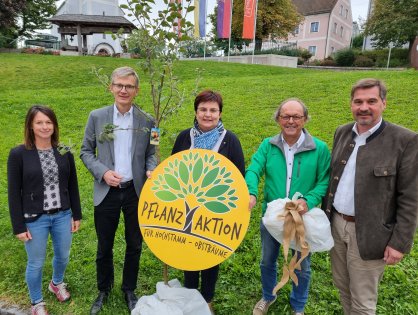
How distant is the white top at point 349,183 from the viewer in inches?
87.9

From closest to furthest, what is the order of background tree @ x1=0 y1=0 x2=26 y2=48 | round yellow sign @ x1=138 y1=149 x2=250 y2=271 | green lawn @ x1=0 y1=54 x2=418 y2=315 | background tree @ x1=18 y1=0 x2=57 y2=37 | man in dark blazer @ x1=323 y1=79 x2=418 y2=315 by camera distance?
man in dark blazer @ x1=323 y1=79 x2=418 y2=315
round yellow sign @ x1=138 y1=149 x2=250 y2=271
green lawn @ x1=0 y1=54 x2=418 y2=315
background tree @ x1=0 y1=0 x2=26 y2=48
background tree @ x1=18 y1=0 x2=57 y2=37

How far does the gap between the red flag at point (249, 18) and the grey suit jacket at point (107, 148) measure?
20408 mm

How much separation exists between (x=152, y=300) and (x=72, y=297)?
1.21m

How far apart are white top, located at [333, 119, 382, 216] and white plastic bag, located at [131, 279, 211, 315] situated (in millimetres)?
1344

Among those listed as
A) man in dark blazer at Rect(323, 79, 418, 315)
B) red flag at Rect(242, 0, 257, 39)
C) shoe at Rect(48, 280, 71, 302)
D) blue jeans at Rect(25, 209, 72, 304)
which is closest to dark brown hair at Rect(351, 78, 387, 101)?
man in dark blazer at Rect(323, 79, 418, 315)

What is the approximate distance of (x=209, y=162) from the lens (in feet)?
7.93

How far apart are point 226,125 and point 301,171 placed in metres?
5.79

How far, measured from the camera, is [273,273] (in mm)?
2887

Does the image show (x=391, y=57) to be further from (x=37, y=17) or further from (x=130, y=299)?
(x=37, y=17)

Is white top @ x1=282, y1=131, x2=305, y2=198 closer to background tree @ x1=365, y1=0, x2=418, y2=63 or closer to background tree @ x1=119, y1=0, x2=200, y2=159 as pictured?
background tree @ x1=119, y1=0, x2=200, y2=159

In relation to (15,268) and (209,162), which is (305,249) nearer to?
(209,162)

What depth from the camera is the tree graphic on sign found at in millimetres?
2369

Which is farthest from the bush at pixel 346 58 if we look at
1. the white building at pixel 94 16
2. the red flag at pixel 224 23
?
the white building at pixel 94 16

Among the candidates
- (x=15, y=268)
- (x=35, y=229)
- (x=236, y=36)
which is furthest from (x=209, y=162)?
(x=236, y=36)
